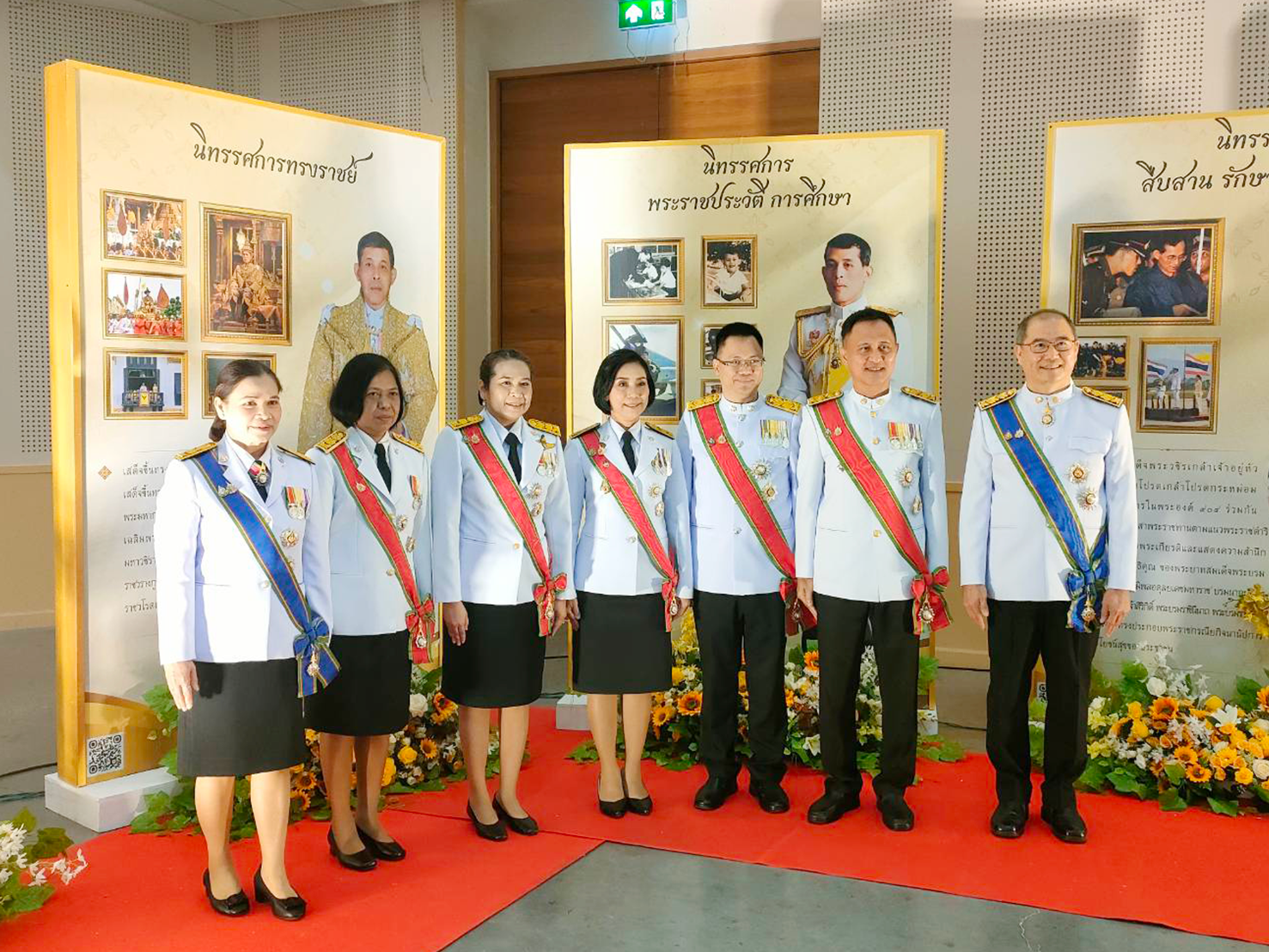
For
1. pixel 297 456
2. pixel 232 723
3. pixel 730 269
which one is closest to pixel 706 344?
pixel 730 269

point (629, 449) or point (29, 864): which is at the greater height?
point (629, 449)

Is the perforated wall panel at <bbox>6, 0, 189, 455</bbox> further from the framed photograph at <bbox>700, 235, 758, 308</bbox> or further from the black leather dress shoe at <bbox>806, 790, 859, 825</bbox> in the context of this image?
the black leather dress shoe at <bbox>806, 790, 859, 825</bbox>

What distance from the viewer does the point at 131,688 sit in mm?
3496

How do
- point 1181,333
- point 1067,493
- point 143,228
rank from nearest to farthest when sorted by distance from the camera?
point 1067,493, point 143,228, point 1181,333

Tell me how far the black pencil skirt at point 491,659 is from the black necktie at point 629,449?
0.51m

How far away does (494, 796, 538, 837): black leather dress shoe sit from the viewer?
3.29 meters

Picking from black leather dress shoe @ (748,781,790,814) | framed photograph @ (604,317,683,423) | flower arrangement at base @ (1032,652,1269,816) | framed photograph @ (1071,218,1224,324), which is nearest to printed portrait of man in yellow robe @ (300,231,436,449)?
framed photograph @ (604,317,683,423)

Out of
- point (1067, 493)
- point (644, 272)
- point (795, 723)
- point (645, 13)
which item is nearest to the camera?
point (1067, 493)

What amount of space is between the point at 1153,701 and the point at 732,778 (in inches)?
55.4

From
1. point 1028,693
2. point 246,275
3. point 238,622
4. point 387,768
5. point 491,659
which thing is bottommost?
point 387,768

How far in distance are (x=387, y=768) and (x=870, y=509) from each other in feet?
5.55

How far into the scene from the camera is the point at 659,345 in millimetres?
4418

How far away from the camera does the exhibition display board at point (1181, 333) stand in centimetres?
374

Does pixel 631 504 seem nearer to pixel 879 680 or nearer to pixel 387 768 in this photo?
pixel 879 680
